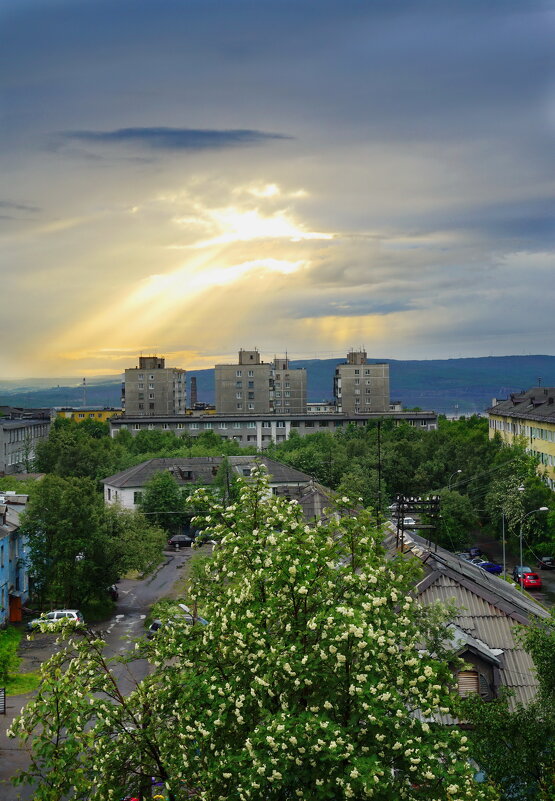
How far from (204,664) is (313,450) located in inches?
3366

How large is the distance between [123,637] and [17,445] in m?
115

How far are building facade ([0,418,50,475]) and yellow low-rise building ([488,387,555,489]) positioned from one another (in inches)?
2417

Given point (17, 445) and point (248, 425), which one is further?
point (248, 425)

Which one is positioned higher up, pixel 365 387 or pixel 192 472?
pixel 365 387

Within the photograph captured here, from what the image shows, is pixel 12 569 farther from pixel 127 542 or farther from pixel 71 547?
pixel 127 542

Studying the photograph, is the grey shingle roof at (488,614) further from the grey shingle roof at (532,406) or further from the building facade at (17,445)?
the building facade at (17,445)

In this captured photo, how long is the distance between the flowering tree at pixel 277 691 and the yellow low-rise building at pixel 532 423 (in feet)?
232

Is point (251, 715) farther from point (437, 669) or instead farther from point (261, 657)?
point (437, 669)

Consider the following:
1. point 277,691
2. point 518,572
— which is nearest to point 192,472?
point 518,572

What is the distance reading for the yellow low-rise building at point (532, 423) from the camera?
84375 mm

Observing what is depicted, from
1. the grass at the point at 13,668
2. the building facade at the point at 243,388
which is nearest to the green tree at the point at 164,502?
the grass at the point at 13,668

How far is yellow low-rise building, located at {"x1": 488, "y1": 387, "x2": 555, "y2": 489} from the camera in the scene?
84375 millimetres

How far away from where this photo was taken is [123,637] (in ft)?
58.3

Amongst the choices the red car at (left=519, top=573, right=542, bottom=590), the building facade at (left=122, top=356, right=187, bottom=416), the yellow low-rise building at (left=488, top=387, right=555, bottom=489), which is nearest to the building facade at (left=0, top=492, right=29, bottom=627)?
the red car at (left=519, top=573, right=542, bottom=590)
